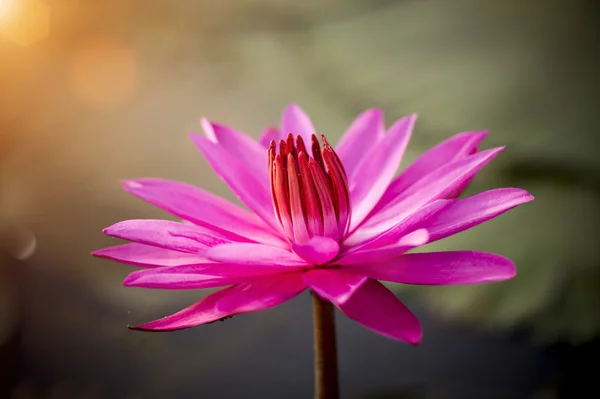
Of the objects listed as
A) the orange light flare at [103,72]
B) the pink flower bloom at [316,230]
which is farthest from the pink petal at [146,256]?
the orange light flare at [103,72]

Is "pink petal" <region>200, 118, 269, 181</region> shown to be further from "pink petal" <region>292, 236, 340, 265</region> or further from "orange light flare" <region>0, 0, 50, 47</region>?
"orange light flare" <region>0, 0, 50, 47</region>

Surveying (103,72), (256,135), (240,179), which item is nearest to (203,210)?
(240,179)

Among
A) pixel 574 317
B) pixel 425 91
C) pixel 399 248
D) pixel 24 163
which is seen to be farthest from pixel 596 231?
pixel 24 163

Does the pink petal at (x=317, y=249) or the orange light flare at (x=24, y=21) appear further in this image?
the orange light flare at (x=24, y=21)

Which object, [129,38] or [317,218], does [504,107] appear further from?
[129,38]

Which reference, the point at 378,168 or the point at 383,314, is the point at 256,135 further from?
the point at 383,314

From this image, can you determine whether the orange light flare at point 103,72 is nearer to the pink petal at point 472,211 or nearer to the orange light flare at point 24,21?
the orange light flare at point 24,21
